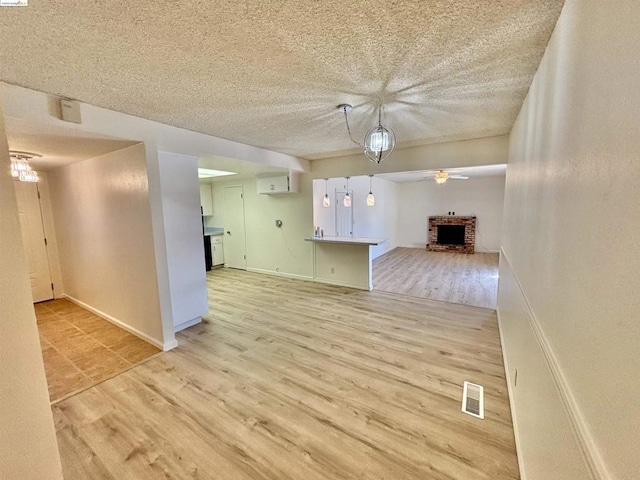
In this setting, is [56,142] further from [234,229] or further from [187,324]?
[234,229]

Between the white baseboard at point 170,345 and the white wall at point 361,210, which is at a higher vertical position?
the white wall at point 361,210

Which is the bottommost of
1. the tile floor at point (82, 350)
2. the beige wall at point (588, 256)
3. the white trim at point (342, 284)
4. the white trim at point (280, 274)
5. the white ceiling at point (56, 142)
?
the tile floor at point (82, 350)

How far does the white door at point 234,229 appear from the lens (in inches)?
245

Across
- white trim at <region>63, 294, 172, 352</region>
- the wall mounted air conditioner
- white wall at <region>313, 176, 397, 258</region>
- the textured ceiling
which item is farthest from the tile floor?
white wall at <region>313, 176, 397, 258</region>

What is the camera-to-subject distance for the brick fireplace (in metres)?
8.35

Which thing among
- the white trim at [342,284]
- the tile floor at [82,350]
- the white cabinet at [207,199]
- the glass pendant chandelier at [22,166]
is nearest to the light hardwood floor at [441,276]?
the white trim at [342,284]

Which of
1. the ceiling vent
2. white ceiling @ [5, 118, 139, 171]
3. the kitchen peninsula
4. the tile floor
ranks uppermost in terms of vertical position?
the ceiling vent

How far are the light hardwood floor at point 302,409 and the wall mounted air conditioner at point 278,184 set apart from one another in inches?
102

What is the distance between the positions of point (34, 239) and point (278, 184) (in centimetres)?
409

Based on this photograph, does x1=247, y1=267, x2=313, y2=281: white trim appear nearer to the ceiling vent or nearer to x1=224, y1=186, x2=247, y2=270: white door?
x1=224, y1=186, x2=247, y2=270: white door

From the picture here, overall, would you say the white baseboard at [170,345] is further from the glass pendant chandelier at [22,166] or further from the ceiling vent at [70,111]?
the glass pendant chandelier at [22,166]

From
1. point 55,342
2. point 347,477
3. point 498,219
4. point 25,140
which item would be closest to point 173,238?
point 25,140

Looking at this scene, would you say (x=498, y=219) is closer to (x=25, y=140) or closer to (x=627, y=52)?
(x=627, y=52)

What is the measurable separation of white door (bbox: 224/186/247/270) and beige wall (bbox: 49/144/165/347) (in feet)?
9.42
